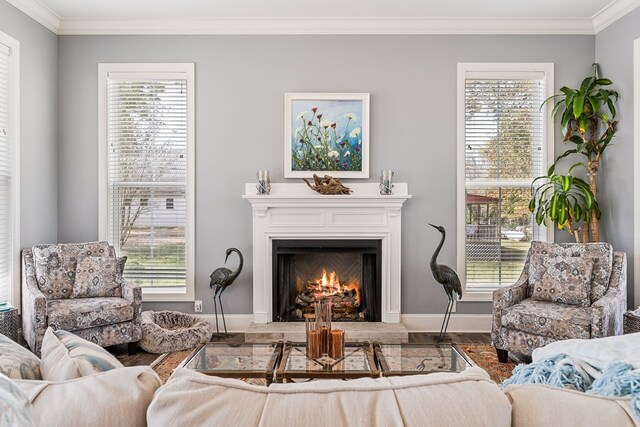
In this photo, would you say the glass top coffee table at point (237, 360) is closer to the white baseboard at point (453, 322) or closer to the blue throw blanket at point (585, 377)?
the blue throw blanket at point (585, 377)

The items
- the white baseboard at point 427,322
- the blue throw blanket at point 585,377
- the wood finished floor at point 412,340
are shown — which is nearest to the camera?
the blue throw blanket at point 585,377

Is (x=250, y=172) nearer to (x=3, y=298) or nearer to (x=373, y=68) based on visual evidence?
(x=373, y=68)

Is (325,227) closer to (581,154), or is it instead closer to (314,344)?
(314,344)

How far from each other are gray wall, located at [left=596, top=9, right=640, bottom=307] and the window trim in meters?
5.09

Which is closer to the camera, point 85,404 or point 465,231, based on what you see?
point 85,404

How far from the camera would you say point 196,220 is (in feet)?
14.1

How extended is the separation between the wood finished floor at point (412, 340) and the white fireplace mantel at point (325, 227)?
236 millimetres

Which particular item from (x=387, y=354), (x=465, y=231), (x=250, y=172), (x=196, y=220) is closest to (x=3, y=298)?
(x=196, y=220)

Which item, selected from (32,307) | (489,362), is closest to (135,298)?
(32,307)

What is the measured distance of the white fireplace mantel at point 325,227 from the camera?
4.14 meters

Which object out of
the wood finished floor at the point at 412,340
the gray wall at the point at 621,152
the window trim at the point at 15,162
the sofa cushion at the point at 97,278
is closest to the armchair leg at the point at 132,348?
the wood finished floor at the point at 412,340

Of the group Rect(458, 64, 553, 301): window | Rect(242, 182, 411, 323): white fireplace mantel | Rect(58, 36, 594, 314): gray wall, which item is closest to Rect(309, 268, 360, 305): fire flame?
Rect(242, 182, 411, 323): white fireplace mantel

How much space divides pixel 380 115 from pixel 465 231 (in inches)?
54.2

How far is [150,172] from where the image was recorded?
4305 mm
